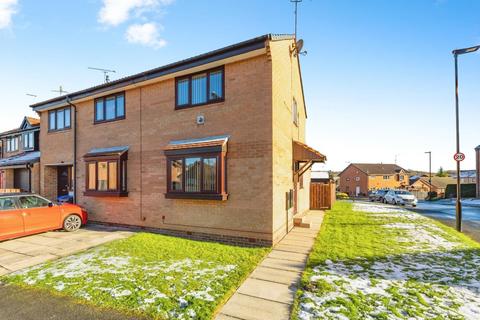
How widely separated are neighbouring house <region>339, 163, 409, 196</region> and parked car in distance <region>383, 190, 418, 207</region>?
30618 mm

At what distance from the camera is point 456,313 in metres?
3.76

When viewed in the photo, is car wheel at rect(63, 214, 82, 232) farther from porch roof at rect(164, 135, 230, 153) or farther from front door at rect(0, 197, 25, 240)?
porch roof at rect(164, 135, 230, 153)

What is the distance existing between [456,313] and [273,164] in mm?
4834

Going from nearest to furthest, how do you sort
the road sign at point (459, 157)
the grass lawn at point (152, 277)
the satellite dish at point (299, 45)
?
the grass lawn at point (152, 277), the satellite dish at point (299, 45), the road sign at point (459, 157)

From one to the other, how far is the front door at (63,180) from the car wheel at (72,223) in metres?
4.57

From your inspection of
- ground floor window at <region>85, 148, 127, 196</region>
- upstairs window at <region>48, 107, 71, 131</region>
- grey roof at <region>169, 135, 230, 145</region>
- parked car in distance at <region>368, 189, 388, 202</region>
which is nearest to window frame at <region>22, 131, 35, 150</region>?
upstairs window at <region>48, 107, 71, 131</region>

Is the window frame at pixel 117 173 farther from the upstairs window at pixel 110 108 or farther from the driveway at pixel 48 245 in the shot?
the upstairs window at pixel 110 108

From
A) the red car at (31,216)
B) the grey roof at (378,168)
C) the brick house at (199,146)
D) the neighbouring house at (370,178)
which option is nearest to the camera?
the brick house at (199,146)

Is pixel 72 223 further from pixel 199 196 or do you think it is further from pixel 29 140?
pixel 29 140

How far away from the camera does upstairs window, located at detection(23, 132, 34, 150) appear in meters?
17.9

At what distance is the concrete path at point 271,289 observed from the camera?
152 inches

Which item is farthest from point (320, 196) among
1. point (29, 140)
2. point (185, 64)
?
point (29, 140)

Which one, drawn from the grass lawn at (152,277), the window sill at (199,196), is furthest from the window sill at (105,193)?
the grass lawn at (152,277)

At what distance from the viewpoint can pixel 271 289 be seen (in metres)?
4.69
